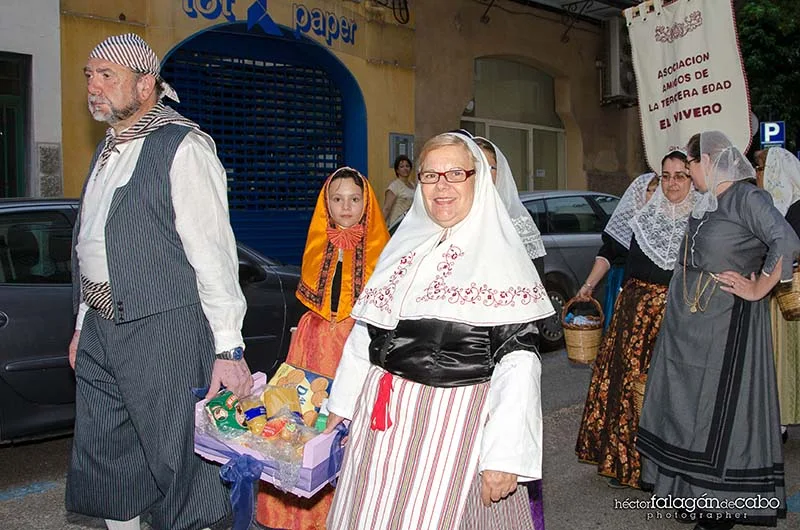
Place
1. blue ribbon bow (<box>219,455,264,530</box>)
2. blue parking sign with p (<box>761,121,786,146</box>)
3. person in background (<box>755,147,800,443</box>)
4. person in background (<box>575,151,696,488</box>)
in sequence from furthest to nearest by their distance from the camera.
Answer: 1. blue parking sign with p (<box>761,121,786,146</box>)
2. person in background (<box>755,147,800,443</box>)
3. person in background (<box>575,151,696,488</box>)
4. blue ribbon bow (<box>219,455,264,530</box>)

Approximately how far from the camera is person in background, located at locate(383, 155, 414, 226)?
10852 mm

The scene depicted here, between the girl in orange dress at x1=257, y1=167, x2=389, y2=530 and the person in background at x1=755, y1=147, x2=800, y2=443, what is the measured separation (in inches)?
108

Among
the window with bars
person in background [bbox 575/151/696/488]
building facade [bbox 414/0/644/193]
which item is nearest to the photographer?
person in background [bbox 575/151/696/488]

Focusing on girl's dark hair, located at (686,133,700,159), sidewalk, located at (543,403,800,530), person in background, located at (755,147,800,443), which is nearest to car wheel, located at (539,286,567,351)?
sidewalk, located at (543,403,800,530)

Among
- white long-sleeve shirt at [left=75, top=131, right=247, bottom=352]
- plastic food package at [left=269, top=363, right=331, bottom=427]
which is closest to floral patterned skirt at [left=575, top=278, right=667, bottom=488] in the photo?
plastic food package at [left=269, top=363, right=331, bottom=427]

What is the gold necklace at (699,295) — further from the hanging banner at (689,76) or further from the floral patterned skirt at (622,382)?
the hanging banner at (689,76)

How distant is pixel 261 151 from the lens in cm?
1152

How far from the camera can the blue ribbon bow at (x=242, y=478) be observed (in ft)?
8.77

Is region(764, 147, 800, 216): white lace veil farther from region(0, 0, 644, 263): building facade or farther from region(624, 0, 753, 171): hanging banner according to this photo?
region(0, 0, 644, 263): building facade

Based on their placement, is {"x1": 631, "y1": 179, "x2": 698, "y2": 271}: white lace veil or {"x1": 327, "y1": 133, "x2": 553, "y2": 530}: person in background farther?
{"x1": 631, "y1": 179, "x2": 698, "y2": 271}: white lace veil

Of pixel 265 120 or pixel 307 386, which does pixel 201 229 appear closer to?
pixel 307 386

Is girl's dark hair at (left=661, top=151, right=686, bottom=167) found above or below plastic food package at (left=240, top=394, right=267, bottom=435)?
above

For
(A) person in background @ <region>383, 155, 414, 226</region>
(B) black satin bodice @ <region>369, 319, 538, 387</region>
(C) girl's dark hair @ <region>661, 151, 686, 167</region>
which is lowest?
(B) black satin bodice @ <region>369, 319, 538, 387</region>

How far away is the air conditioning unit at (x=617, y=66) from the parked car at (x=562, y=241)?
290 inches
